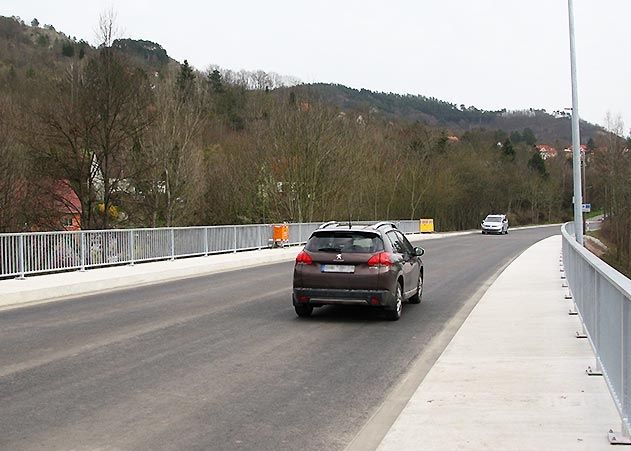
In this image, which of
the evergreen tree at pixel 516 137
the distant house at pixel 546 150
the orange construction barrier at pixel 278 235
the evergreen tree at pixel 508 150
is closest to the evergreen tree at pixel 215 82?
the orange construction barrier at pixel 278 235

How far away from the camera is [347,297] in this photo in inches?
444

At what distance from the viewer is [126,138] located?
89.0 feet

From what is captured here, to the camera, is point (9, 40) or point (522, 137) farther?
point (522, 137)

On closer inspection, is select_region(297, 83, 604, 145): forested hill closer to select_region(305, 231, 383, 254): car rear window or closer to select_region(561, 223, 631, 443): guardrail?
select_region(305, 231, 383, 254): car rear window

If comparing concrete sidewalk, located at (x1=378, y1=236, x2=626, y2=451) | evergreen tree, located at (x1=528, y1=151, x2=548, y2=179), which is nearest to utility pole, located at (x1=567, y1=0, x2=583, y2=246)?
concrete sidewalk, located at (x1=378, y1=236, x2=626, y2=451)

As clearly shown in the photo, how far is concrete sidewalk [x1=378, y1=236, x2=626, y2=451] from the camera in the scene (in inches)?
201

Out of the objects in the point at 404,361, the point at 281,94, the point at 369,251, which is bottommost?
the point at 404,361

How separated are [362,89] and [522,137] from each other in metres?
29.1

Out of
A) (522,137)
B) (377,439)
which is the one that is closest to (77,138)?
(377,439)

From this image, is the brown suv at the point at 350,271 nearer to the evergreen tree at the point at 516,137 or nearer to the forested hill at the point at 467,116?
the forested hill at the point at 467,116

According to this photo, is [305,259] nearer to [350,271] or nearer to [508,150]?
[350,271]

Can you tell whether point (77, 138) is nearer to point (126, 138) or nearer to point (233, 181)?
point (126, 138)

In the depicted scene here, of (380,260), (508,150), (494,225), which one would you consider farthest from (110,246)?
(508,150)

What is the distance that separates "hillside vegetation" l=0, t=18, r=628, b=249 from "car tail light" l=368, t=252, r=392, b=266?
17586 millimetres
